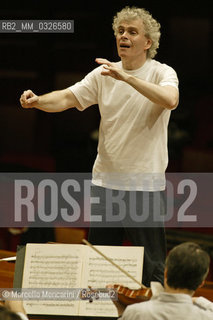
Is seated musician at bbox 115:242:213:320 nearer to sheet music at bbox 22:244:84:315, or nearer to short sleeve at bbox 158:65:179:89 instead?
sheet music at bbox 22:244:84:315

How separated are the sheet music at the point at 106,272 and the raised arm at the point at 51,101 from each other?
81 cm

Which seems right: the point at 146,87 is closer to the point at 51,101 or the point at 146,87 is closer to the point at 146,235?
the point at 51,101

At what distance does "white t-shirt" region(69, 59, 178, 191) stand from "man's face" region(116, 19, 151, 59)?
3.7 inches

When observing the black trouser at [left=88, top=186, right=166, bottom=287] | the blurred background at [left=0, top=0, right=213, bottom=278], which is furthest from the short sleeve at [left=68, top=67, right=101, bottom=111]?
the blurred background at [left=0, top=0, right=213, bottom=278]

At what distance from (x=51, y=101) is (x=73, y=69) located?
158 inches

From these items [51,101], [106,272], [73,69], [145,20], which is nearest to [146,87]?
[145,20]

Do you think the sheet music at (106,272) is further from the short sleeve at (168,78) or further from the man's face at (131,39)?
the man's face at (131,39)

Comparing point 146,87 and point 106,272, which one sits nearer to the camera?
point 146,87

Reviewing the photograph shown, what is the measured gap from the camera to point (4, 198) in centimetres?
522

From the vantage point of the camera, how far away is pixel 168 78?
334cm

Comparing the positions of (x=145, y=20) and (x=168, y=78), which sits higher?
(x=145, y=20)

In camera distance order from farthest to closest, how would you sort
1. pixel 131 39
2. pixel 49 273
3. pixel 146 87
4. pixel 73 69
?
pixel 73 69
pixel 131 39
pixel 49 273
pixel 146 87

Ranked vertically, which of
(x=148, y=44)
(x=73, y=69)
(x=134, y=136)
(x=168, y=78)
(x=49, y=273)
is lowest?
(x=49, y=273)

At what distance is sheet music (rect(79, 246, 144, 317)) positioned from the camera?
10.6 feet
